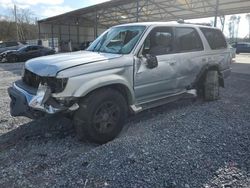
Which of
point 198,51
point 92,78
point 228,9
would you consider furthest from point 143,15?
point 92,78

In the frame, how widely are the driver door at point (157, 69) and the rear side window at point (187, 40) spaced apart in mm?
227

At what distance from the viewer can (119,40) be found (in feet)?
16.7

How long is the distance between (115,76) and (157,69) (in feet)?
3.44

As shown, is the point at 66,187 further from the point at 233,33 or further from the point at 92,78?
the point at 233,33

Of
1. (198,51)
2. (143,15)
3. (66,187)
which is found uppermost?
(143,15)

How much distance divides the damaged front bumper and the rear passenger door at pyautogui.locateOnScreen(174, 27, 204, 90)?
2.58m

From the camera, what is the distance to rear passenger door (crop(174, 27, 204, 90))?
218 inches

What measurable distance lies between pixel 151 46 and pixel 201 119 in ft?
5.86

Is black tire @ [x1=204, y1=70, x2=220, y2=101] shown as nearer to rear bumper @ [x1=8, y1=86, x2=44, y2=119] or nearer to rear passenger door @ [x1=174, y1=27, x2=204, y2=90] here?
rear passenger door @ [x1=174, y1=27, x2=204, y2=90]

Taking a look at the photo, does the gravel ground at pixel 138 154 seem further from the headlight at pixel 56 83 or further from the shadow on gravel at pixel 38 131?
the headlight at pixel 56 83

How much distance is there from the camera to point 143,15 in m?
29.2

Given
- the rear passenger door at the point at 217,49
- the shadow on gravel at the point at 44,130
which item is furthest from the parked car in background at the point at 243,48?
the shadow on gravel at the point at 44,130

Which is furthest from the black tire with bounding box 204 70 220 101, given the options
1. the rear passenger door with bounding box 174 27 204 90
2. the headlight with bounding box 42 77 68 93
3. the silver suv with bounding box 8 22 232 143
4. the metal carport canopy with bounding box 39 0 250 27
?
the metal carport canopy with bounding box 39 0 250 27

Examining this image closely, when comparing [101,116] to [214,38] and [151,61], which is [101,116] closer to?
[151,61]
